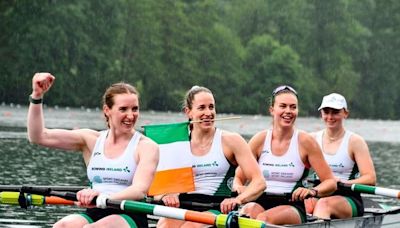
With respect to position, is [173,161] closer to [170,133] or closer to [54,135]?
[170,133]

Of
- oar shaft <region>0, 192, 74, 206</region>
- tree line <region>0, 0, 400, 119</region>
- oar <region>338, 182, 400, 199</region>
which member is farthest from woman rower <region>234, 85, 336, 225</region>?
tree line <region>0, 0, 400, 119</region>

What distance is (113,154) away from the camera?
9.16 meters

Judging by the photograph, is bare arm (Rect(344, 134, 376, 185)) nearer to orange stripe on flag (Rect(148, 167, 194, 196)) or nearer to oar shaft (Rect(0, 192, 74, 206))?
orange stripe on flag (Rect(148, 167, 194, 196))

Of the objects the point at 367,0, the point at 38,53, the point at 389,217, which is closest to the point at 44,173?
the point at 389,217

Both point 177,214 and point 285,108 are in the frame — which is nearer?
point 177,214

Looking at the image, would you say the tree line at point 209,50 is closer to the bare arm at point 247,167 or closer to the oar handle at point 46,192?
the bare arm at point 247,167

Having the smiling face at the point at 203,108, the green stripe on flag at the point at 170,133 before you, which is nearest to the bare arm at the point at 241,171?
the green stripe on flag at the point at 170,133

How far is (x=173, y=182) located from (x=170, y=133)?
0.47 metres

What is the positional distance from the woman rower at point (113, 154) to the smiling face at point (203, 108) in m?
1.22

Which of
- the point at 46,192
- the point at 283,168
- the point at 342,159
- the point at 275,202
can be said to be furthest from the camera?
the point at 342,159

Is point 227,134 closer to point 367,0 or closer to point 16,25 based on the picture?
point 16,25

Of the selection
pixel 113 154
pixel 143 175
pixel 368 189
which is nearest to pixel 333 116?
pixel 368 189

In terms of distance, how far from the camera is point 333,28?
10150cm

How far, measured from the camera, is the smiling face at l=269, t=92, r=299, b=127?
36.4ft
